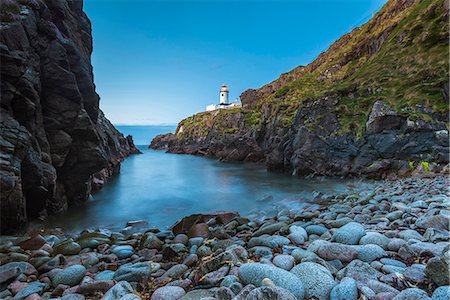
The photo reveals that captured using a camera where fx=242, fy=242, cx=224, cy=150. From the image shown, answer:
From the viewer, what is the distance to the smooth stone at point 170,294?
110 inches

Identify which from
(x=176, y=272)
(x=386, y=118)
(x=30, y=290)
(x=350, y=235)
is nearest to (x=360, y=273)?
(x=350, y=235)

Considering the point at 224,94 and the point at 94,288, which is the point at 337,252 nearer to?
the point at 94,288

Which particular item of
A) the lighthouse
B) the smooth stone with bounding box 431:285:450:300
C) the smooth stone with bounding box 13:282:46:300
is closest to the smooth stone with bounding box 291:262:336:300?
the smooth stone with bounding box 431:285:450:300

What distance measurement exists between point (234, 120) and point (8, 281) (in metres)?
52.1

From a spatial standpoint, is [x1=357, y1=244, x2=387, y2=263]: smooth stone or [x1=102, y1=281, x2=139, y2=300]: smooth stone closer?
[x1=102, y1=281, x2=139, y2=300]: smooth stone

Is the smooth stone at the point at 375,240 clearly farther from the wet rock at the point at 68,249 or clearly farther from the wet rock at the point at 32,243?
the wet rock at the point at 32,243

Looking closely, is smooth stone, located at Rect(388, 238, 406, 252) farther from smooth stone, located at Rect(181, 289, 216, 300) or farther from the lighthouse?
the lighthouse

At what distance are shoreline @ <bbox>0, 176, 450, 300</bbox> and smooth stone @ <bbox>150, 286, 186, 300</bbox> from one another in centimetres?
1

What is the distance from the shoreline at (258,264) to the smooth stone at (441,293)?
1 cm

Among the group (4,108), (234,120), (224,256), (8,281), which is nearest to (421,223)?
Result: (224,256)

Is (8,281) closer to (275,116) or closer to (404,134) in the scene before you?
(404,134)

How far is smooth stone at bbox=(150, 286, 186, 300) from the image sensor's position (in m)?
2.81

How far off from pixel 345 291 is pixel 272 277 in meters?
0.72

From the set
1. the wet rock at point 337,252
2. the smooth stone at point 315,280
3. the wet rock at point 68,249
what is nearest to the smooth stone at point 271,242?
the wet rock at point 337,252
